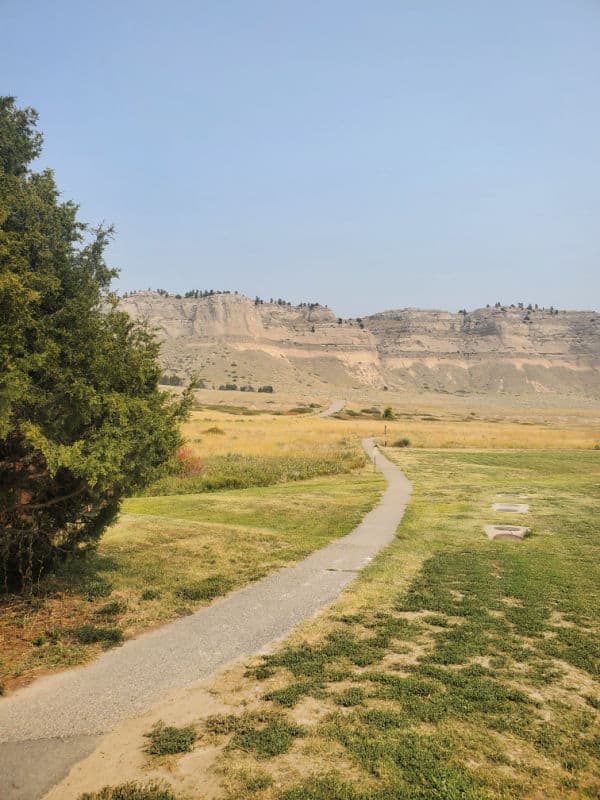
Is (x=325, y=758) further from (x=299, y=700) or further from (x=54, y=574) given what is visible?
(x=54, y=574)

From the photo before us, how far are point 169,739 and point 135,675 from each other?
1.71 metres

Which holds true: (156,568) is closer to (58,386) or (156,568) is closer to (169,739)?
(58,386)

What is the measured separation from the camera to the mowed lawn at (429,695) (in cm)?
488

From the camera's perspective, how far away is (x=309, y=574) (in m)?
11.8

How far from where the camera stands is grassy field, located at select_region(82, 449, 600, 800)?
4863mm

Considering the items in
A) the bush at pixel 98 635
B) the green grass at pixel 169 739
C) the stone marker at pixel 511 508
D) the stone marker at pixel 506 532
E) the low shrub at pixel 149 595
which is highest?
the green grass at pixel 169 739

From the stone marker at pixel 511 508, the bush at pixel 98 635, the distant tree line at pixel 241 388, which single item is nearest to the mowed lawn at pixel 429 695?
the bush at pixel 98 635

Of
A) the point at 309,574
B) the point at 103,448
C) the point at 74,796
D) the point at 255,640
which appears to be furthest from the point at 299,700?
the point at 309,574

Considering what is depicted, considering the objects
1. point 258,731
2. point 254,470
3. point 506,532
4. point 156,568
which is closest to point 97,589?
point 156,568

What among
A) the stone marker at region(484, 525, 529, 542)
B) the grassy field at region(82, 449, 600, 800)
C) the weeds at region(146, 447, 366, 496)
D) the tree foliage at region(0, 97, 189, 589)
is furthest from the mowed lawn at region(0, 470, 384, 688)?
the stone marker at region(484, 525, 529, 542)

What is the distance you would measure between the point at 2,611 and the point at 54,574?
5.58 feet

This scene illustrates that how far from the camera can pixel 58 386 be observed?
27.1ft

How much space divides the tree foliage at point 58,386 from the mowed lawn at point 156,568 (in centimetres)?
103

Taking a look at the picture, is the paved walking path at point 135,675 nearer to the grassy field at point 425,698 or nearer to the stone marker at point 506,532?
the grassy field at point 425,698
